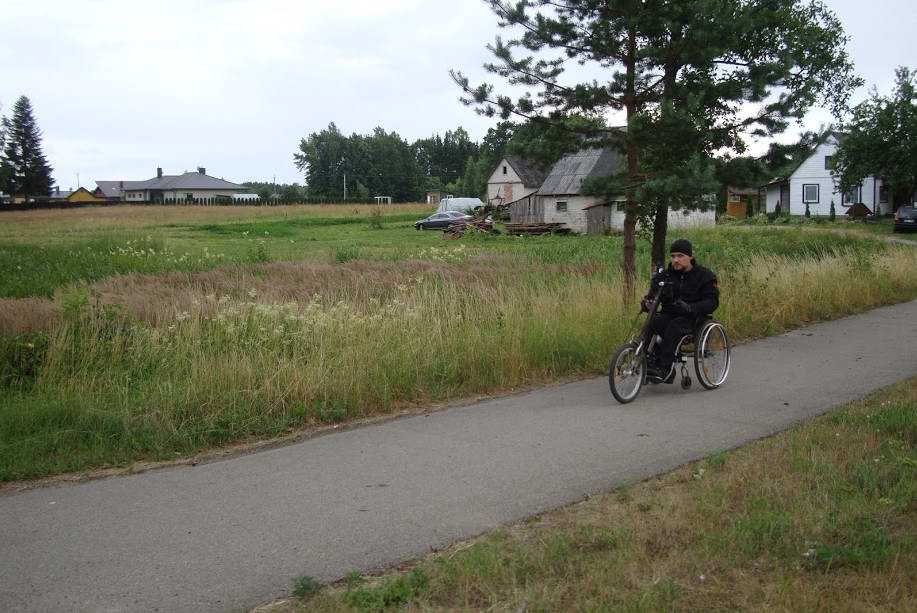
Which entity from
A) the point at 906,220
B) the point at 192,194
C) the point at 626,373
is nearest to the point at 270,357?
the point at 626,373

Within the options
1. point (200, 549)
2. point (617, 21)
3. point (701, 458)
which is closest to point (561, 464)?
point (701, 458)

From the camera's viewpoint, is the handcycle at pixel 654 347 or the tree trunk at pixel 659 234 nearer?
the handcycle at pixel 654 347

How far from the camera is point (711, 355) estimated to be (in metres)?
9.44

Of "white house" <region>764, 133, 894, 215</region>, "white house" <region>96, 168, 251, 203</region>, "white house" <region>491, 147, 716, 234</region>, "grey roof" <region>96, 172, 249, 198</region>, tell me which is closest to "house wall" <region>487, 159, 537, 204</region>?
"white house" <region>491, 147, 716, 234</region>

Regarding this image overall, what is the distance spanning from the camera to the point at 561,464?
6539mm

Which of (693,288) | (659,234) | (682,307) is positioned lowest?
(682,307)

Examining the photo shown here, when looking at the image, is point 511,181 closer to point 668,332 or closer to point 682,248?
point 682,248

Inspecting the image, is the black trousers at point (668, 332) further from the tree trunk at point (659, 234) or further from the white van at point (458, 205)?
the white van at point (458, 205)

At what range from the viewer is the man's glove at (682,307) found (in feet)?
29.2

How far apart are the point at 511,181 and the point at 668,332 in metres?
63.2

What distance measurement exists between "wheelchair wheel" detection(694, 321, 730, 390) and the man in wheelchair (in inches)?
7.4

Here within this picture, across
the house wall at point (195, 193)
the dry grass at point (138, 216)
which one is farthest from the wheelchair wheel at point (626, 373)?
the house wall at point (195, 193)

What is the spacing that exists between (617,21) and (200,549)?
31.5ft

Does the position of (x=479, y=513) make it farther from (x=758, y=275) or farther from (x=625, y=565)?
(x=758, y=275)
